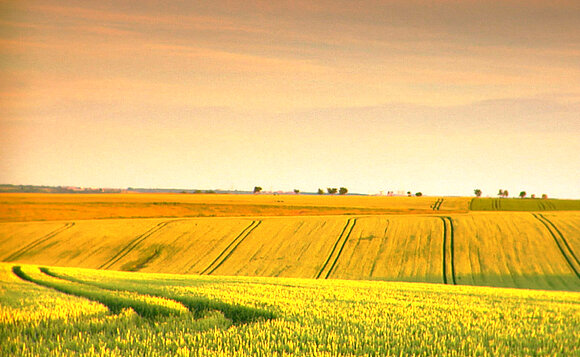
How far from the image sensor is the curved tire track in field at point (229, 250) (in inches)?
1552

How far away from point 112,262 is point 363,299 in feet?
117

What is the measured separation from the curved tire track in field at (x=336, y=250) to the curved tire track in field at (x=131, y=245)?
66.6 feet

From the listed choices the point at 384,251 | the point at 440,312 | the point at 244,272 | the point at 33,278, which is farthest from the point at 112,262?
the point at 440,312

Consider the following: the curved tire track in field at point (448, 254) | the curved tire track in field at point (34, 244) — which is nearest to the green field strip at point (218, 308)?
the curved tire track in field at point (448, 254)

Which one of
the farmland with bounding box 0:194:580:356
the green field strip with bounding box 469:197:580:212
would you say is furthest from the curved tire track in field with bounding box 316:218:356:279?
the green field strip with bounding box 469:197:580:212

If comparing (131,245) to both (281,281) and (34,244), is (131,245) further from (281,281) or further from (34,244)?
(281,281)

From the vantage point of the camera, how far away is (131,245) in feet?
154

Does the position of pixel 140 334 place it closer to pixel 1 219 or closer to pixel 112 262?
pixel 112 262

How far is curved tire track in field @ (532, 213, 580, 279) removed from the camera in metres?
38.3

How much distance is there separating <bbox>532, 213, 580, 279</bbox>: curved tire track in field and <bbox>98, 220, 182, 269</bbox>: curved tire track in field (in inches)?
1647

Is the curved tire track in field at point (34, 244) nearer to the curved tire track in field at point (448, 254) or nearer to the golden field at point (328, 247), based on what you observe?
the golden field at point (328, 247)

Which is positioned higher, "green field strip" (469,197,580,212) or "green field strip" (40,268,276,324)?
"green field strip" (469,197,580,212)

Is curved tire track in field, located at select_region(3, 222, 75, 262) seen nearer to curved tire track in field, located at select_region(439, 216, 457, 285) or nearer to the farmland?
the farmland

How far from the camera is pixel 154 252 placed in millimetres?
44781
